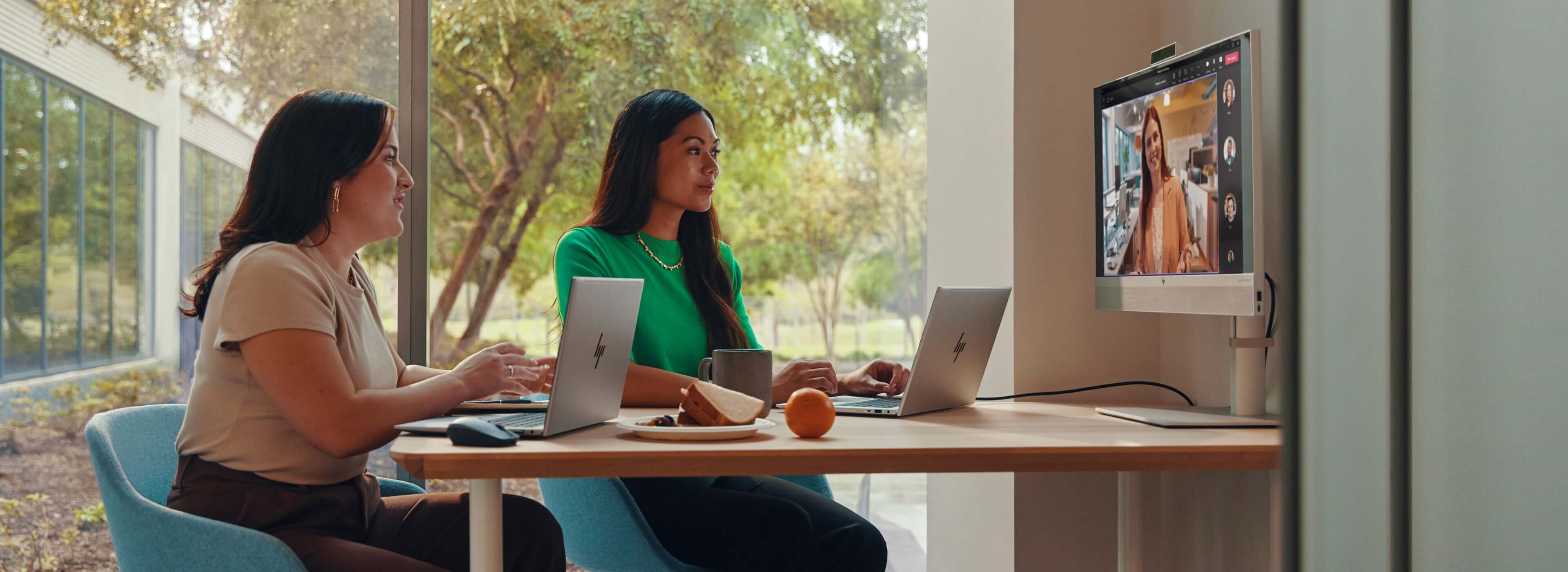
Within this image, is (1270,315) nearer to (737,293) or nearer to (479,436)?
(737,293)

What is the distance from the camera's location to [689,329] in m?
2.00

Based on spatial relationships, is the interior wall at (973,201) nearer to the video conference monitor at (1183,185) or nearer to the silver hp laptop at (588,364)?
the video conference monitor at (1183,185)

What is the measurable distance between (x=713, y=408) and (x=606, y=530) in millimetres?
432

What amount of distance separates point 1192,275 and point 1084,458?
48 cm

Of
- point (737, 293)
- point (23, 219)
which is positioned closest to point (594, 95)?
point (23, 219)

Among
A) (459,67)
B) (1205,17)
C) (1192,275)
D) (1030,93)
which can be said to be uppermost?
(459,67)

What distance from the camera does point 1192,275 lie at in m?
1.66

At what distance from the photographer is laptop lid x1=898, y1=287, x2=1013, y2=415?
1.57m

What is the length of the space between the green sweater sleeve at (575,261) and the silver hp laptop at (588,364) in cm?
31

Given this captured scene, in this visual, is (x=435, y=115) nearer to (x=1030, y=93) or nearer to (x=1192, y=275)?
(x=1030, y=93)

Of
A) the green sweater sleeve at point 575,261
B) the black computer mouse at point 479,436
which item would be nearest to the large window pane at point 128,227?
the green sweater sleeve at point 575,261

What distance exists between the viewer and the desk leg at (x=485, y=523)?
1.27m

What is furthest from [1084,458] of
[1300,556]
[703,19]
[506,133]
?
[506,133]

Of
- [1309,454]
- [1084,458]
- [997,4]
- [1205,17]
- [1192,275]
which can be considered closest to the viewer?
[1309,454]
